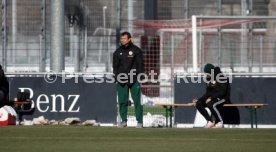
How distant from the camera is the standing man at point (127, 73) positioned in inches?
743

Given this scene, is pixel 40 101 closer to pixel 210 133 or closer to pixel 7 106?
pixel 7 106

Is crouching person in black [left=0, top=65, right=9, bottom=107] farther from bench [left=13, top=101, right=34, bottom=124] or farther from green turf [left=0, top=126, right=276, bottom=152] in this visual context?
green turf [left=0, top=126, right=276, bottom=152]

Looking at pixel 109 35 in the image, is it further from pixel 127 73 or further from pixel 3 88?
pixel 127 73

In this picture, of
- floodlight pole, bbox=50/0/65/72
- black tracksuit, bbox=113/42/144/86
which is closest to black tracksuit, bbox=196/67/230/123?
black tracksuit, bbox=113/42/144/86

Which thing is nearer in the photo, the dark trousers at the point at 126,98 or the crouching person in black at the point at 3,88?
the dark trousers at the point at 126,98

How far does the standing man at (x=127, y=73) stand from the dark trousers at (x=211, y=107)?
1.39 m

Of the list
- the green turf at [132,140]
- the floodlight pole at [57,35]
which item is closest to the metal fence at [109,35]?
the floodlight pole at [57,35]

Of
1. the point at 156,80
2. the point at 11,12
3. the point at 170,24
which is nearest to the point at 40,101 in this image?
the point at 156,80

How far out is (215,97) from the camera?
1961cm

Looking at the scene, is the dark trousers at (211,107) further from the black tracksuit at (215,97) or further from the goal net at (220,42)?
the goal net at (220,42)

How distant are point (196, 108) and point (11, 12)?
8123 millimetres

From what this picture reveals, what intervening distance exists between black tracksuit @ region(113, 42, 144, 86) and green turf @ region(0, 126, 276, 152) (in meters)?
2.01

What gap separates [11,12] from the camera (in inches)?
1049

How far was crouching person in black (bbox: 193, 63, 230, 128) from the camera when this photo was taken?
19.5 metres
